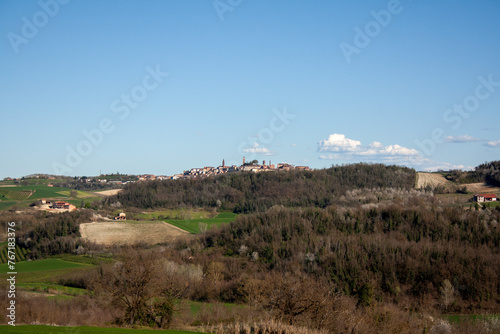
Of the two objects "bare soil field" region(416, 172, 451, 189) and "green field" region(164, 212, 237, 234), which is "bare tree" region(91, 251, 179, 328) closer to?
"green field" region(164, 212, 237, 234)

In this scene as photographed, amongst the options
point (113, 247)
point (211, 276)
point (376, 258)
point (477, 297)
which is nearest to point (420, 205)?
point (376, 258)

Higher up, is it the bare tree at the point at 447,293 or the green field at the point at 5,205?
the green field at the point at 5,205

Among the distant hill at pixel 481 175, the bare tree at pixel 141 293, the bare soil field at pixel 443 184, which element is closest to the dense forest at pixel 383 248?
the bare tree at pixel 141 293

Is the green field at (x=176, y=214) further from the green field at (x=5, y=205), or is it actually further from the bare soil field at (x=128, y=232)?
the green field at (x=5, y=205)

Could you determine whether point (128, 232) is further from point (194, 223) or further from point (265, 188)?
point (265, 188)

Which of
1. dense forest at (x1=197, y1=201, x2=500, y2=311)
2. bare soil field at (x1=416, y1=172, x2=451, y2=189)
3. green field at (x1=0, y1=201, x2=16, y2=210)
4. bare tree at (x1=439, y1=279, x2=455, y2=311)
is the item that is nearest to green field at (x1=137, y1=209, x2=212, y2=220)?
dense forest at (x1=197, y1=201, x2=500, y2=311)

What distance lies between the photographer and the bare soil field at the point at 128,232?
271 feet

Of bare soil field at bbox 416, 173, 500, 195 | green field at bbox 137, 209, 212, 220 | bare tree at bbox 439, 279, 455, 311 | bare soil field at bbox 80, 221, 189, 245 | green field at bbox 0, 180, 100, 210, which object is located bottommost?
bare tree at bbox 439, 279, 455, 311

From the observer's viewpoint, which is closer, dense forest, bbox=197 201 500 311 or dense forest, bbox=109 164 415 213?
dense forest, bbox=197 201 500 311

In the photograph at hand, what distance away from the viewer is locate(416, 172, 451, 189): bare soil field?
374 feet

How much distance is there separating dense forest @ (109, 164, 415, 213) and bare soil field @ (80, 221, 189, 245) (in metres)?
31.7

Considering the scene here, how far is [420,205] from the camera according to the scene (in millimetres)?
83438

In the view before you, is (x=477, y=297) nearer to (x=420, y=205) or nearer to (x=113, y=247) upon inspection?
(x=420, y=205)

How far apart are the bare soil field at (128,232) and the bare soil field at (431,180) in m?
66.0
